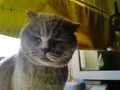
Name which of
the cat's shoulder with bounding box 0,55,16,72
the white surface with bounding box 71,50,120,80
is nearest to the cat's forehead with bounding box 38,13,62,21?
the cat's shoulder with bounding box 0,55,16,72

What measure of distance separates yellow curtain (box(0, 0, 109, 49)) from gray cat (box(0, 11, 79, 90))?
0.10ft

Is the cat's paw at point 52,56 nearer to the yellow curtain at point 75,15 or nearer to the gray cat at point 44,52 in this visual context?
the gray cat at point 44,52

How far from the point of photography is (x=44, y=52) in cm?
51

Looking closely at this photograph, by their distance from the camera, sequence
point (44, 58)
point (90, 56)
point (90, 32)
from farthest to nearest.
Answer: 1. point (90, 56)
2. point (90, 32)
3. point (44, 58)

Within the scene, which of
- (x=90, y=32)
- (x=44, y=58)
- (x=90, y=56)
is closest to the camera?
(x=44, y=58)

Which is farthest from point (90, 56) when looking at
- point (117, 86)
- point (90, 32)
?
point (90, 32)

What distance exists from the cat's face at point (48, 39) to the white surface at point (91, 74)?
2.37 ft

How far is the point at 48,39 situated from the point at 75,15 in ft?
0.42

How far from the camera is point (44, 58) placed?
0.51 meters

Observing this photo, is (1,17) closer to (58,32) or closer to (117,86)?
(58,32)

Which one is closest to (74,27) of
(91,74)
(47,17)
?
(47,17)

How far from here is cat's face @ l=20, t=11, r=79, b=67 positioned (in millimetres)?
513

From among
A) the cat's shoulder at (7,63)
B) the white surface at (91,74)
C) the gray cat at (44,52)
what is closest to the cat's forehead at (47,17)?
the gray cat at (44,52)

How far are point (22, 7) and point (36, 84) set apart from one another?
0.19 m
